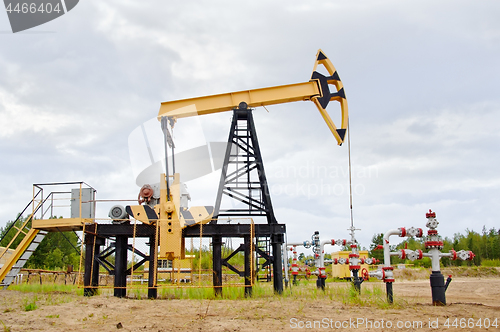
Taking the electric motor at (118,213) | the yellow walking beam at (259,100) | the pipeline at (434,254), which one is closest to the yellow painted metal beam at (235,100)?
the yellow walking beam at (259,100)

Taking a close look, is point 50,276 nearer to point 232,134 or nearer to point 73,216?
point 73,216

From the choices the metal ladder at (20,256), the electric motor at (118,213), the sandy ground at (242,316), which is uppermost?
the electric motor at (118,213)

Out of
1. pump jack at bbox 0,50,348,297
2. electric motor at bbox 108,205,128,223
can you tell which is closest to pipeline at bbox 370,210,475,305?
pump jack at bbox 0,50,348,297

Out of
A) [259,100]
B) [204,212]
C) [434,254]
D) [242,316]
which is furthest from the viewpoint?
[259,100]

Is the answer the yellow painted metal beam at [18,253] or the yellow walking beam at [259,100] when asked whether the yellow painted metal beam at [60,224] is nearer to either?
the yellow painted metal beam at [18,253]

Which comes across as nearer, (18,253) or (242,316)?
(242,316)

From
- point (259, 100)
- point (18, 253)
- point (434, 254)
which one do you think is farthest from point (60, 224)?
point (434, 254)

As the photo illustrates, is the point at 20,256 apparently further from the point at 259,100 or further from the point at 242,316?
the point at 259,100

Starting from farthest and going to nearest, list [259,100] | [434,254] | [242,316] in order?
[259,100]
[434,254]
[242,316]

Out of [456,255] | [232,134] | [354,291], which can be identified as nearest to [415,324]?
[456,255]

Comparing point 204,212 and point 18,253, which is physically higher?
point 204,212

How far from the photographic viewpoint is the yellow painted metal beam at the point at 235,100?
42.2 ft

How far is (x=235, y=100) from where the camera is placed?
12898 mm

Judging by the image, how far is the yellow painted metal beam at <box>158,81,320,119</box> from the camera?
1285 centimetres
